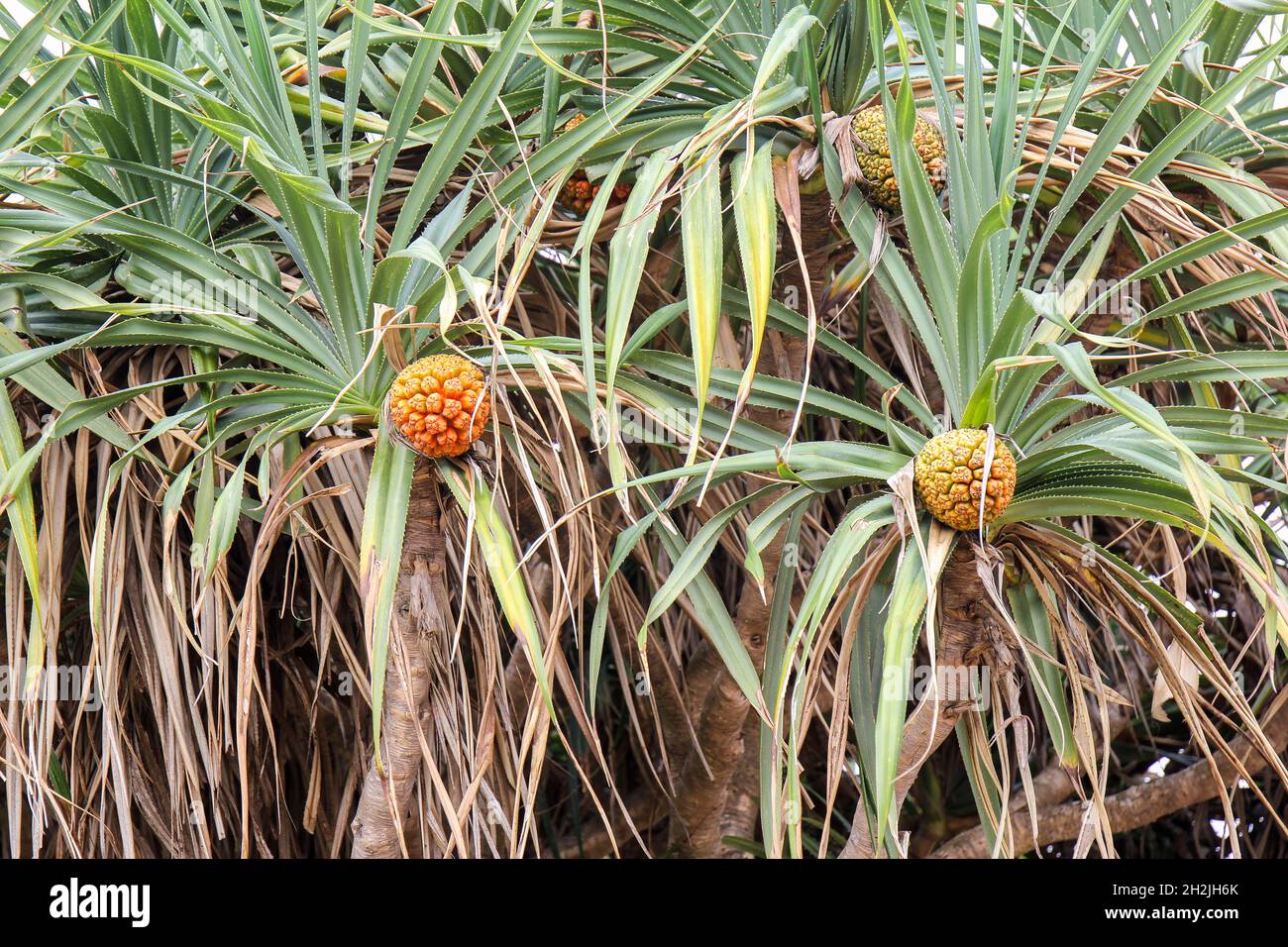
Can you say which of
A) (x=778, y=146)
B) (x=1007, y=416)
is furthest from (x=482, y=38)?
(x=1007, y=416)

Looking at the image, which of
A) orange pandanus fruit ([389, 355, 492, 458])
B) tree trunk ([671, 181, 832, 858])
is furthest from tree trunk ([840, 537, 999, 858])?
orange pandanus fruit ([389, 355, 492, 458])

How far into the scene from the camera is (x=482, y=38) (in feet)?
3.36

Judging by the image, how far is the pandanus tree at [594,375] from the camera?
3.22 ft

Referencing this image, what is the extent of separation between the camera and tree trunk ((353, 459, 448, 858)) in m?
1.14

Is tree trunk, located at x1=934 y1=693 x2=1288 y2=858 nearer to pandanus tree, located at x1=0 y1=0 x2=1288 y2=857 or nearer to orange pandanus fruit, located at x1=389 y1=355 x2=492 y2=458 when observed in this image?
pandanus tree, located at x1=0 y1=0 x2=1288 y2=857

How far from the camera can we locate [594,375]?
1054 millimetres

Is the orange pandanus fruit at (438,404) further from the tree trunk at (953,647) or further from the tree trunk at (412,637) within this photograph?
the tree trunk at (953,647)

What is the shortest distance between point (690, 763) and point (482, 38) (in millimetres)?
1122

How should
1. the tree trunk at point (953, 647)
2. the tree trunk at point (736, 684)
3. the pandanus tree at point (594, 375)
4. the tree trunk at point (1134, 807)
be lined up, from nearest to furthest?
1. the pandanus tree at point (594, 375)
2. the tree trunk at point (953, 647)
3. the tree trunk at point (736, 684)
4. the tree trunk at point (1134, 807)

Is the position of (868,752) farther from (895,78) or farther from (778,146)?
(895,78)

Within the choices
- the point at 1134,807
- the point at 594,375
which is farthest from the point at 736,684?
the point at 1134,807

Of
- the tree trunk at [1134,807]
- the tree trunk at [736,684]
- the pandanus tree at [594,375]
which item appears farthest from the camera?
the tree trunk at [1134,807]

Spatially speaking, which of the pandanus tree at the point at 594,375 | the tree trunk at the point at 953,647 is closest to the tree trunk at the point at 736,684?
the pandanus tree at the point at 594,375
